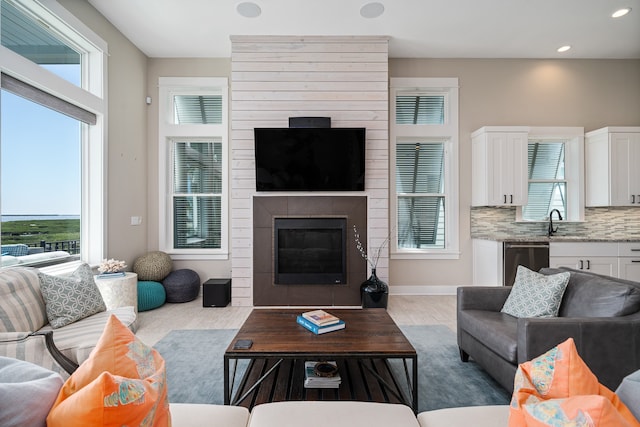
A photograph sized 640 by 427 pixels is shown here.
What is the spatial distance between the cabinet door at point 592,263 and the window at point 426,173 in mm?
1169

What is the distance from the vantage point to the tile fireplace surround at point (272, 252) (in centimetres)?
376

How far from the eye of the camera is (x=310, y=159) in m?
3.67

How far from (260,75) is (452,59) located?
2.70 m

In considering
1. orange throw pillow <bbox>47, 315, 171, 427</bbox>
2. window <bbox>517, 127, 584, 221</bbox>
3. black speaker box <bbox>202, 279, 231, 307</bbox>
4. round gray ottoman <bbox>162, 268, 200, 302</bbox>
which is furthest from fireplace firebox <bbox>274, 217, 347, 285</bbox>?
orange throw pillow <bbox>47, 315, 171, 427</bbox>

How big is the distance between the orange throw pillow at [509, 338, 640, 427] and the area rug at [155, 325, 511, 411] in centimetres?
119

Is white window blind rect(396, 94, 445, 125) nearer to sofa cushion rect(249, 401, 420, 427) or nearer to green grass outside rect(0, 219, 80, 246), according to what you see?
sofa cushion rect(249, 401, 420, 427)

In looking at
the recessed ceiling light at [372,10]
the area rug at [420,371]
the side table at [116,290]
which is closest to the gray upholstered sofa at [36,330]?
the area rug at [420,371]

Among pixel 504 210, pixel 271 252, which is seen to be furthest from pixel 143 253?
pixel 504 210

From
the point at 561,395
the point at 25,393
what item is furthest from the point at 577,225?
the point at 25,393

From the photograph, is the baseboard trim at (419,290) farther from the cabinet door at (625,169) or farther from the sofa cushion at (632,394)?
the sofa cushion at (632,394)

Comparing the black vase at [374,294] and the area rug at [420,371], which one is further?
the black vase at [374,294]

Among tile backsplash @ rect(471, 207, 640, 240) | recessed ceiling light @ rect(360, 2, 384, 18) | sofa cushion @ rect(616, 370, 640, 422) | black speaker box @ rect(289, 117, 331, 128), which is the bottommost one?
sofa cushion @ rect(616, 370, 640, 422)

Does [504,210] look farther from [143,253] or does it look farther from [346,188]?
[143,253]

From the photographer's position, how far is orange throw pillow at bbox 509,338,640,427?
62cm
